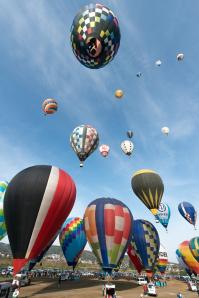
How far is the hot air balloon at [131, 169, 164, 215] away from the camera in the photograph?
37.9m

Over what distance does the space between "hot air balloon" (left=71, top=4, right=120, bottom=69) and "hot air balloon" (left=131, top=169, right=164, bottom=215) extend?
70.8 ft

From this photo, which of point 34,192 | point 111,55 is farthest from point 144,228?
point 111,55

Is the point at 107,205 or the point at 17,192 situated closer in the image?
the point at 17,192

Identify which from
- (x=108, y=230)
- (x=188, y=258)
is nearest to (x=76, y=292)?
(x=108, y=230)

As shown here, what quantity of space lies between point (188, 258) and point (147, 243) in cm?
1961

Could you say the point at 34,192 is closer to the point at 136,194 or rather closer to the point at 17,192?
the point at 17,192

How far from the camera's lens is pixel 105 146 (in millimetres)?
49312

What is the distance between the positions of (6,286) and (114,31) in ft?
57.5

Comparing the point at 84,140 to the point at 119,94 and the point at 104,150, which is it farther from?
the point at 104,150

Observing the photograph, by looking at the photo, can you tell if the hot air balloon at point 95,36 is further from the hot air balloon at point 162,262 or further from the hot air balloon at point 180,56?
the hot air balloon at point 162,262

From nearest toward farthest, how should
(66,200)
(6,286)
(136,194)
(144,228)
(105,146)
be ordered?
(6,286), (66,200), (144,228), (136,194), (105,146)

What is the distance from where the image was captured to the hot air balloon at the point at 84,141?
119 feet

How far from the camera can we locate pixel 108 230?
83.2 feet

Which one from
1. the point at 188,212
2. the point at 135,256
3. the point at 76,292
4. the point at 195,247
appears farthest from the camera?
the point at 188,212
